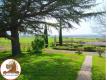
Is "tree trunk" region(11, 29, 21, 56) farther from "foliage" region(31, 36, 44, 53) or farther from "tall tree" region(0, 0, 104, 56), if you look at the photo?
"foliage" region(31, 36, 44, 53)

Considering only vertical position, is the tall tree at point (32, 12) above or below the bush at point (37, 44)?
above

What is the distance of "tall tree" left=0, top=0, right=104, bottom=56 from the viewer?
20.6m

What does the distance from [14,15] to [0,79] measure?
9135mm

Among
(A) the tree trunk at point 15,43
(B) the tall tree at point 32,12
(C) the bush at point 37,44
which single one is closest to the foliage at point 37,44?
(C) the bush at point 37,44

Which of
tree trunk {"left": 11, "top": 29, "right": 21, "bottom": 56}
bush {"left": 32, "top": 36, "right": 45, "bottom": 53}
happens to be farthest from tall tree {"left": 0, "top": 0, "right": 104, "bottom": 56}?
bush {"left": 32, "top": 36, "right": 45, "bottom": 53}

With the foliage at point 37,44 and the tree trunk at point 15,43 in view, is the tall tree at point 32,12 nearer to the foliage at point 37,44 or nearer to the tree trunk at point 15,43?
the tree trunk at point 15,43

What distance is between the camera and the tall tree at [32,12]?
20.6m

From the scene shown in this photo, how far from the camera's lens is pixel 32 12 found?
22.8m

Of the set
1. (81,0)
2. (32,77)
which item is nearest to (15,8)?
(81,0)

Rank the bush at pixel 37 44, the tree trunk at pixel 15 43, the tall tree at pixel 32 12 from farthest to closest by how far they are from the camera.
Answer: the bush at pixel 37 44, the tree trunk at pixel 15 43, the tall tree at pixel 32 12

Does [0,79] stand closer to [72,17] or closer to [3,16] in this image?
[3,16]

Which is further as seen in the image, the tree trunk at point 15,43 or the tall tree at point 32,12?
the tree trunk at point 15,43

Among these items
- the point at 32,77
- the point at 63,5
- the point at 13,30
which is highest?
the point at 63,5

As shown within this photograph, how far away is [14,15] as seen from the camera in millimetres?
20750
